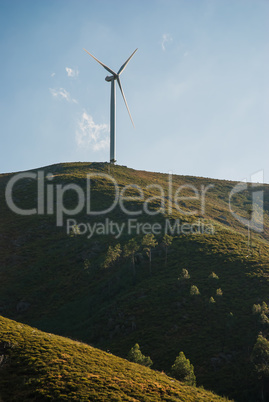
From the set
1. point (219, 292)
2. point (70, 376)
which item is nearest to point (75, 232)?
point (219, 292)

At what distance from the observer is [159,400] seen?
25.0m

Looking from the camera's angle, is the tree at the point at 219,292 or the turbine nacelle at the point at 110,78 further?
the turbine nacelle at the point at 110,78

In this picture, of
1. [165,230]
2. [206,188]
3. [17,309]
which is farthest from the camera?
[206,188]

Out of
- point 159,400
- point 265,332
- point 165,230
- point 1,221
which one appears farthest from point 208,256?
point 1,221

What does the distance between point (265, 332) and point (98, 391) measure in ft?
99.3

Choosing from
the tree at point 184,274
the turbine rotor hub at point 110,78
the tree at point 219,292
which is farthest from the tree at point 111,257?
the turbine rotor hub at point 110,78

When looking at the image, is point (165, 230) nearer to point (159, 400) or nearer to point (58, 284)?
point (58, 284)

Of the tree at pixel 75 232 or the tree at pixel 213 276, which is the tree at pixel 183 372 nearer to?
the tree at pixel 213 276

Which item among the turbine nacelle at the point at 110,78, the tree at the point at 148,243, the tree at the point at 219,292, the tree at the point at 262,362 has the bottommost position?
the tree at the point at 262,362

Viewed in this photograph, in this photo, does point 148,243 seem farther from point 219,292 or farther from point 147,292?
point 219,292

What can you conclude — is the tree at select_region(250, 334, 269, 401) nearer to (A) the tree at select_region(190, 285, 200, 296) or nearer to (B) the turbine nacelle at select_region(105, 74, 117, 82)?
(A) the tree at select_region(190, 285, 200, 296)

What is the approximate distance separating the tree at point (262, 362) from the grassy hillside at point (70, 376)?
10.1 metres

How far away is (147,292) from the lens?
57.9m

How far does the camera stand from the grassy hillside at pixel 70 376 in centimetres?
2409
